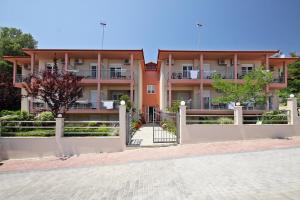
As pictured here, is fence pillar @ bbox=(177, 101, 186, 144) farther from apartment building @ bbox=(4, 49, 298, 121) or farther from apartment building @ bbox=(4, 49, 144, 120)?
apartment building @ bbox=(4, 49, 144, 120)

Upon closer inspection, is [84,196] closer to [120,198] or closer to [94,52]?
[120,198]

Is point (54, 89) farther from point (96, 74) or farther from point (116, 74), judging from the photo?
point (116, 74)

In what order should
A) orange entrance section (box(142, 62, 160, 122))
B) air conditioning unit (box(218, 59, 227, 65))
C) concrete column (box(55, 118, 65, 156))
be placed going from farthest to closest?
orange entrance section (box(142, 62, 160, 122)) < air conditioning unit (box(218, 59, 227, 65)) < concrete column (box(55, 118, 65, 156))

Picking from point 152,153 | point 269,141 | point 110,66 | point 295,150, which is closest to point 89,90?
point 110,66

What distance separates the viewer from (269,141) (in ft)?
43.7

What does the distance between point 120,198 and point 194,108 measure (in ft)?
69.6

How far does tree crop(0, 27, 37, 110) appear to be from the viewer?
25898 mm

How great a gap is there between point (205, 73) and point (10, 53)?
90.9 feet

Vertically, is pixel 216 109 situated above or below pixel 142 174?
above

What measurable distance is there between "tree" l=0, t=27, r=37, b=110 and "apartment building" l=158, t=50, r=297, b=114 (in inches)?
599

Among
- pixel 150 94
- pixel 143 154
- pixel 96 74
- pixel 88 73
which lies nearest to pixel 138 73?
pixel 96 74

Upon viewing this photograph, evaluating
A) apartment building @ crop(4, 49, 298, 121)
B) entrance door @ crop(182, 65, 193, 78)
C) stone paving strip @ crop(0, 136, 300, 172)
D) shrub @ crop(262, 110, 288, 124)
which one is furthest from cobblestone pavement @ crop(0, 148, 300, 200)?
entrance door @ crop(182, 65, 193, 78)

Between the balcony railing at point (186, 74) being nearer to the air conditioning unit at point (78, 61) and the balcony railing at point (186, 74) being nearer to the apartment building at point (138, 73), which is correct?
the apartment building at point (138, 73)

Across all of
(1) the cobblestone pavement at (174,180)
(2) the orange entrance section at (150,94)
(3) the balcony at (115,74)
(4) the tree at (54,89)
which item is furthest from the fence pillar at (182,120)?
(2) the orange entrance section at (150,94)
